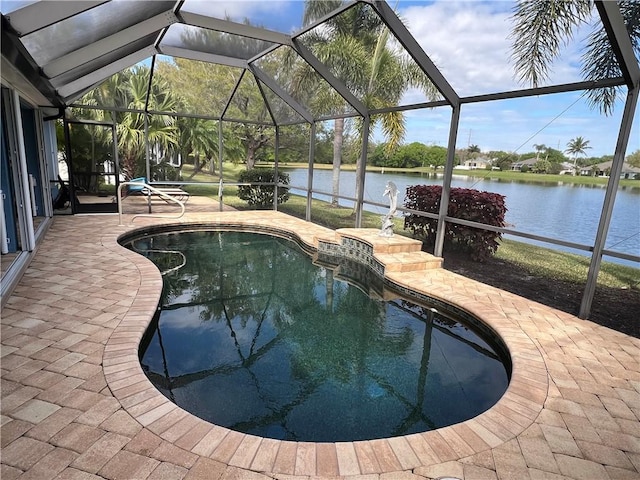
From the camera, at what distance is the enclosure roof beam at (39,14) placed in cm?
312

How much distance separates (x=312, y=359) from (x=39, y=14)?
407 centimetres

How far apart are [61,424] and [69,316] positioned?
1766 millimetres

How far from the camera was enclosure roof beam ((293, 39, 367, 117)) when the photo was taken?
7262mm

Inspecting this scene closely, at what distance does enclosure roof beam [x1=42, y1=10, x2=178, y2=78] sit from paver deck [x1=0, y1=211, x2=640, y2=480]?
10.6ft

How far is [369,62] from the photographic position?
10.2m

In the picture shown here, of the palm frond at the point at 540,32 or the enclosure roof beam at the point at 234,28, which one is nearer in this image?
the palm frond at the point at 540,32

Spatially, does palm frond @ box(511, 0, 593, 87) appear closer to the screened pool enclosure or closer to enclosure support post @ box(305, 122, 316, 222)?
the screened pool enclosure

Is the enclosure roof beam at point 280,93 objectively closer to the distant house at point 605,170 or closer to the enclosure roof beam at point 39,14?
the enclosure roof beam at point 39,14

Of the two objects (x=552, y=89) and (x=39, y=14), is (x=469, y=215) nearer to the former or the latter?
(x=552, y=89)

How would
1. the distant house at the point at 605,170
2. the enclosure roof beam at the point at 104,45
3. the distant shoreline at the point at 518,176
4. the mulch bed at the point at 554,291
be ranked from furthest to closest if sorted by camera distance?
the distant shoreline at the point at 518,176 < the mulch bed at the point at 554,291 < the enclosure roof beam at the point at 104,45 < the distant house at the point at 605,170

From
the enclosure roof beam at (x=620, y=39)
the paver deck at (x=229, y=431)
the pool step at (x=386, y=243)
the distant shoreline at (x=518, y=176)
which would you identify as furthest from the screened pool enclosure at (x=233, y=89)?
the paver deck at (x=229, y=431)

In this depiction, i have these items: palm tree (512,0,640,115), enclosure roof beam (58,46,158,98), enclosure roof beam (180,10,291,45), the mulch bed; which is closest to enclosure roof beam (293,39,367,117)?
enclosure roof beam (180,10,291,45)

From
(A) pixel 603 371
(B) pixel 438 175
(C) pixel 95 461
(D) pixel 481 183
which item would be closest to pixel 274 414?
(C) pixel 95 461

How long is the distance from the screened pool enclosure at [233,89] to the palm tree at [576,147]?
2.15m
